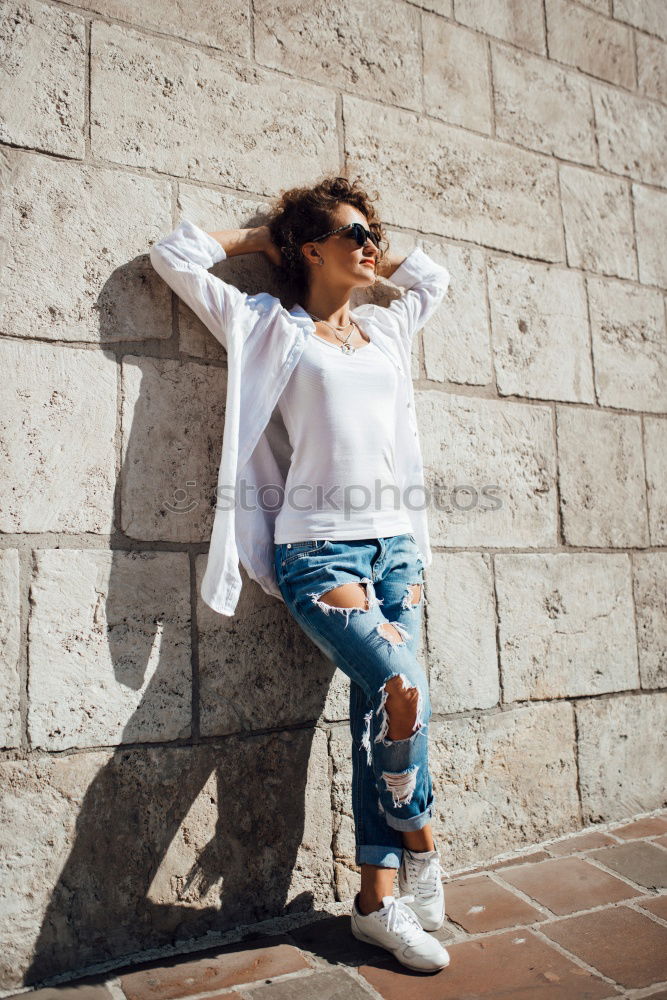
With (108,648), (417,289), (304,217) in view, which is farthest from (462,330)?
(108,648)

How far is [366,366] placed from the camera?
8.04 feet

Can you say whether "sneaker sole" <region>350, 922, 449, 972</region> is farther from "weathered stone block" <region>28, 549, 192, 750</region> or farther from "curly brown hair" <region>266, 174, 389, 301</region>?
"curly brown hair" <region>266, 174, 389, 301</region>

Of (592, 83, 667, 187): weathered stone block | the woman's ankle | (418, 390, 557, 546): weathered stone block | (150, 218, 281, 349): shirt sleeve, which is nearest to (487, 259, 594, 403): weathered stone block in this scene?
(418, 390, 557, 546): weathered stone block

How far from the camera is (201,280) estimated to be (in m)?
2.39

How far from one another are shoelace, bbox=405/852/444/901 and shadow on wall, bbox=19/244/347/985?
1.32 feet

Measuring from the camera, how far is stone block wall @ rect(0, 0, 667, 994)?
7.45 feet

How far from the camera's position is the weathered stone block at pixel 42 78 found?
240 cm

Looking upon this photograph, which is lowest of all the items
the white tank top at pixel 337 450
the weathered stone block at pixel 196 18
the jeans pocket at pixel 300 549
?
the jeans pocket at pixel 300 549

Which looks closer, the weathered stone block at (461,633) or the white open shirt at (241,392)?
the white open shirt at (241,392)

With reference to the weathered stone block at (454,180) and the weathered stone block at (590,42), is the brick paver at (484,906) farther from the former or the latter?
→ the weathered stone block at (590,42)

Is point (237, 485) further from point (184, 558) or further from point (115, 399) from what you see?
point (115, 399)

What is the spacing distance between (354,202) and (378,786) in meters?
1.80

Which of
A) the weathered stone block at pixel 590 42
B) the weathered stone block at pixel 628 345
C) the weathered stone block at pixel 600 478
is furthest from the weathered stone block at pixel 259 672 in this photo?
the weathered stone block at pixel 590 42

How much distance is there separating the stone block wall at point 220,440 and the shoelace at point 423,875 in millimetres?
395
